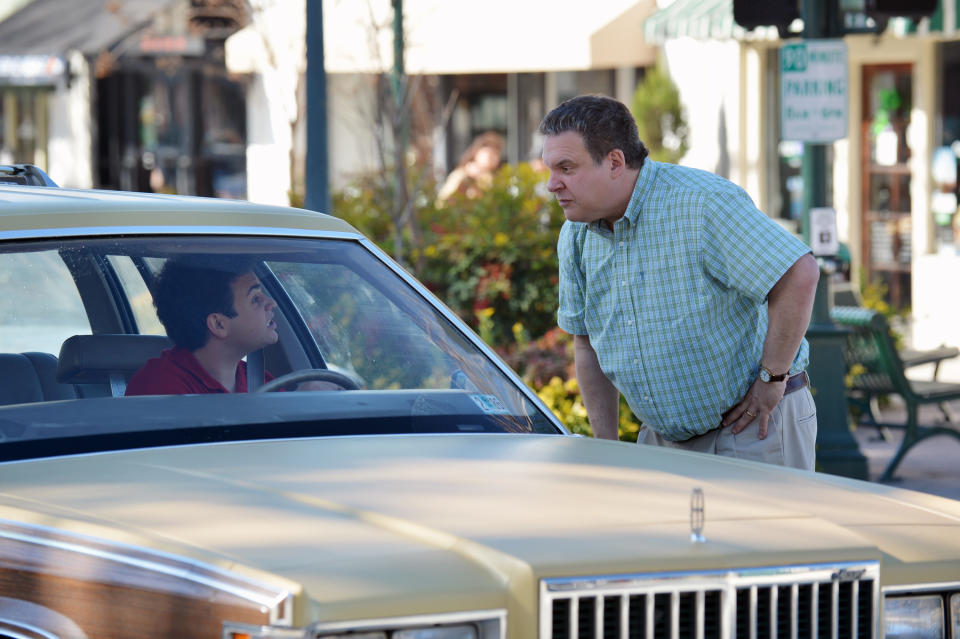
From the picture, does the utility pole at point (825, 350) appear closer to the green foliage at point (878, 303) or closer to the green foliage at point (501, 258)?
the green foliage at point (501, 258)

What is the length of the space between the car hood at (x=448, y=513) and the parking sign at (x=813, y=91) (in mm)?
4817

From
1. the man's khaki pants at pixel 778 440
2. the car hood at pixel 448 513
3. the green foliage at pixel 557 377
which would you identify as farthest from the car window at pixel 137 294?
the green foliage at pixel 557 377

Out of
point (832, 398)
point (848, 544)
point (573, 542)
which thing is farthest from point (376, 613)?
point (832, 398)

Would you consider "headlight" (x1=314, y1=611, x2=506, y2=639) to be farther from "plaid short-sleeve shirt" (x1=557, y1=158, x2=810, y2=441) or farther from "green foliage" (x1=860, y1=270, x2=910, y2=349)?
"green foliage" (x1=860, y1=270, x2=910, y2=349)

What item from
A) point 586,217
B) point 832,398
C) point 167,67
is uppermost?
point 167,67

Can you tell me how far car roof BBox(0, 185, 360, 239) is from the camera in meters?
3.62

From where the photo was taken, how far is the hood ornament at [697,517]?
8.98 feet

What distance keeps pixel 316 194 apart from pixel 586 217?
4.51 m

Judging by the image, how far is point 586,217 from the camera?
174 inches

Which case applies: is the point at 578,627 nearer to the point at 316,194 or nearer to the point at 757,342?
the point at 757,342

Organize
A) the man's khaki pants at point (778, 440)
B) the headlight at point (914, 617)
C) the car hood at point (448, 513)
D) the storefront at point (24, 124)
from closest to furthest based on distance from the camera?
the car hood at point (448, 513) → the headlight at point (914, 617) → the man's khaki pants at point (778, 440) → the storefront at point (24, 124)

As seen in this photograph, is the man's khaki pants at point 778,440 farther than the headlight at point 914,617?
Yes

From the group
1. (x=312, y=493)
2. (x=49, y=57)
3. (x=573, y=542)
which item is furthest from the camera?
(x=49, y=57)

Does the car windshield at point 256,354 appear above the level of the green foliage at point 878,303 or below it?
above
